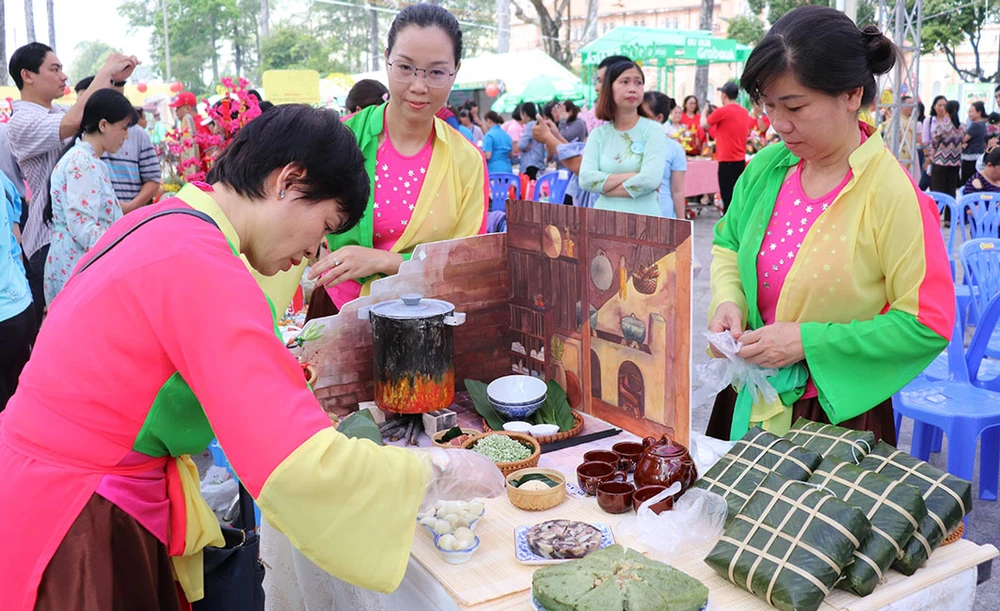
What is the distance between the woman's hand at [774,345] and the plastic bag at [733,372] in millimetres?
21

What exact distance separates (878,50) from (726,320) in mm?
623

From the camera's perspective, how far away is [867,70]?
5.40ft

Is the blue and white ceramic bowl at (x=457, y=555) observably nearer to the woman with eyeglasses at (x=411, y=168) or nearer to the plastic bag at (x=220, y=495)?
the woman with eyeglasses at (x=411, y=168)

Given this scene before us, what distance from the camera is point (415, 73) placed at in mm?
2107

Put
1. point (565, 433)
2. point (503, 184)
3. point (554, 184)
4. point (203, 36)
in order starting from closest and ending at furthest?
point (565, 433) < point (554, 184) < point (503, 184) < point (203, 36)

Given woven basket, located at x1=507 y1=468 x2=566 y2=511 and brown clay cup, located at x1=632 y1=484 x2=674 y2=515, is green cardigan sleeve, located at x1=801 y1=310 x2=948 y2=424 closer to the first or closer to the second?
brown clay cup, located at x1=632 y1=484 x2=674 y2=515

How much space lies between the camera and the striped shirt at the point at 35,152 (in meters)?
3.90

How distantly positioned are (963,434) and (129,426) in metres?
2.85

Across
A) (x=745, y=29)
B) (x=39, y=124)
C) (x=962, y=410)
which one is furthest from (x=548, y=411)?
(x=745, y=29)

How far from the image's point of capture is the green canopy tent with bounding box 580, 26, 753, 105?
14.8m

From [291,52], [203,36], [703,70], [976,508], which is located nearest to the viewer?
[976,508]

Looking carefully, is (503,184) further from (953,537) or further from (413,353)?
(953,537)

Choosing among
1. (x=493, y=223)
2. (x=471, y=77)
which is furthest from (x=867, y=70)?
(x=471, y=77)

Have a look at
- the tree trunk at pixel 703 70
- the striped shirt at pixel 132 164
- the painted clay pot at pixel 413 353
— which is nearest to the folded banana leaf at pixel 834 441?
the painted clay pot at pixel 413 353
